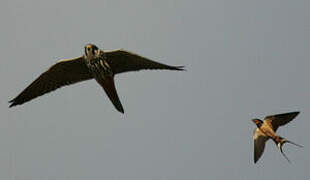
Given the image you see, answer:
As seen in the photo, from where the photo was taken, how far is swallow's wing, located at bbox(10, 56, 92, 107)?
1919 cm

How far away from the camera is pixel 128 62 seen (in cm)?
Answer: 1927

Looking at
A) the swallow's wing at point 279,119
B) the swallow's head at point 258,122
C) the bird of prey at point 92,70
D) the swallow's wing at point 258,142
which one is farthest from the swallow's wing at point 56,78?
the swallow's head at point 258,122

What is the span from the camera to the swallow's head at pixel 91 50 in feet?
58.6

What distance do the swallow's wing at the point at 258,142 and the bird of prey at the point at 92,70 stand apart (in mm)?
9345

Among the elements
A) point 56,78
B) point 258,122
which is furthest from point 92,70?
point 258,122

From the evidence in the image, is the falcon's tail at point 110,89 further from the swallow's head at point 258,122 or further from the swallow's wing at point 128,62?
the swallow's head at point 258,122

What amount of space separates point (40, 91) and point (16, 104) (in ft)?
3.88

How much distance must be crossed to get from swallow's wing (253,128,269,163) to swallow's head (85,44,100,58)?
11.9 metres

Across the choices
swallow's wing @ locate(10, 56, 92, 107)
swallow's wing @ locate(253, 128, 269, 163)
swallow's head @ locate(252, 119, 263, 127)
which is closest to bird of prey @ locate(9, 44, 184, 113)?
swallow's wing @ locate(10, 56, 92, 107)

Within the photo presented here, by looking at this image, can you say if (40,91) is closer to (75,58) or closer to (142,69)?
(75,58)

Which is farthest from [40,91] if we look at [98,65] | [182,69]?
[182,69]

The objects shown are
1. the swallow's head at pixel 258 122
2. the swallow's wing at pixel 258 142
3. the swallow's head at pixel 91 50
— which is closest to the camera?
the swallow's head at pixel 91 50

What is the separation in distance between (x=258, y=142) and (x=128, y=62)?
434 inches

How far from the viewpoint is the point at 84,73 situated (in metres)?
19.8
